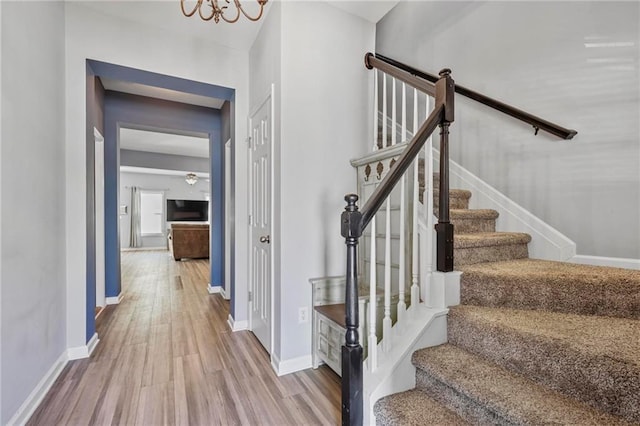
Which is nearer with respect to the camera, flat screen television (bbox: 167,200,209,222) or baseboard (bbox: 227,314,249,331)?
baseboard (bbox: 227,314,249,331)

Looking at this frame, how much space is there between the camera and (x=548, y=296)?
4.84ft

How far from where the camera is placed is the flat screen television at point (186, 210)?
412 inches

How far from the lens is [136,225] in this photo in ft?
32.8

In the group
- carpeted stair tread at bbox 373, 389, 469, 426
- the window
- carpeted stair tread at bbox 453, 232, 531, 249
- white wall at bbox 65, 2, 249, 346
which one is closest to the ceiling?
white wall at bbox 65, 2, 249, 346

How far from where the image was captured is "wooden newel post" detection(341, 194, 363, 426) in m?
1.24

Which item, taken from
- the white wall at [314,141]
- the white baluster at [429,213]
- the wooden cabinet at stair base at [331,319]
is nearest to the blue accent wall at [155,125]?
the white wall at [314,141]

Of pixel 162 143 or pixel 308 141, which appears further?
pixel 162 143

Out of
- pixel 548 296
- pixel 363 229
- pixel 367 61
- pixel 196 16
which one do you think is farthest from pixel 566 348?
pixel 196 16

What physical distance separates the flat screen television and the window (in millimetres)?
325

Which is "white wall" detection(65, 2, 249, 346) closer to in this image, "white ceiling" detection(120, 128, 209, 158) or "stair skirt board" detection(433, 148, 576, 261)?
"stair skirt board" detection(433, 148, 576, 261)

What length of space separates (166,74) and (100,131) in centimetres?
157

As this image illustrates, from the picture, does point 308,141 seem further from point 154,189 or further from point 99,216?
point 154,189

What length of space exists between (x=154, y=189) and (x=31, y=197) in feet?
31.0

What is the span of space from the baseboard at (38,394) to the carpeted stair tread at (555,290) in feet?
7.99
